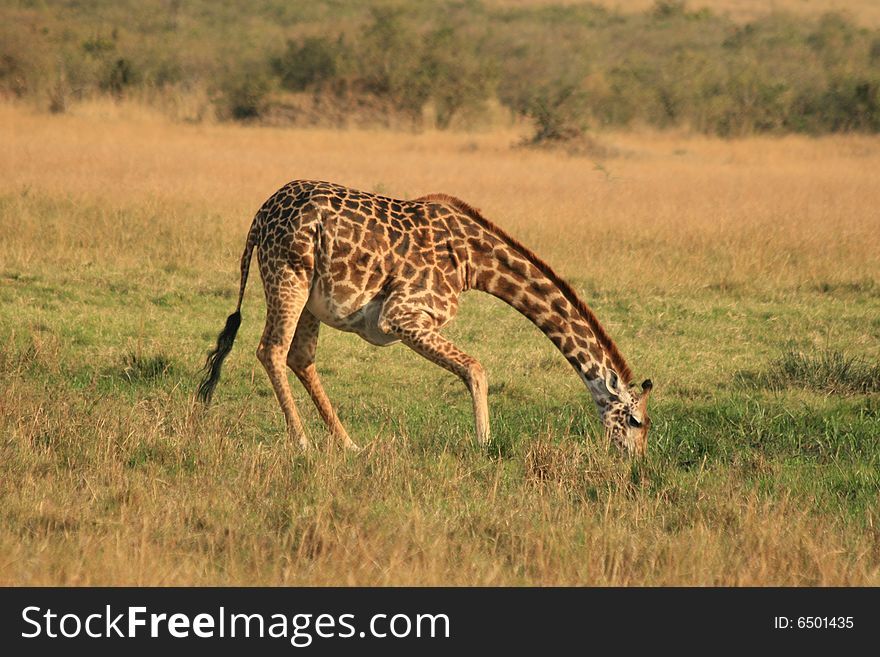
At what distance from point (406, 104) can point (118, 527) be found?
960 inches

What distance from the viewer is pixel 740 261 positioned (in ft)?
41.9

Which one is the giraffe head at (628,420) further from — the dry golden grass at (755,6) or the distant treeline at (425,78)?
the dry golden grass at (755,6)

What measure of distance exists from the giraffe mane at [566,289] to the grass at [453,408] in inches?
20.0

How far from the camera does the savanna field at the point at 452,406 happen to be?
4984 millimetres

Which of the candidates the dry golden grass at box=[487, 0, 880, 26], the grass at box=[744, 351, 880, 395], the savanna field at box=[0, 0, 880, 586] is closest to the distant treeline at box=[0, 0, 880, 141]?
the savanna field at box=[0, 0, 880, 586]

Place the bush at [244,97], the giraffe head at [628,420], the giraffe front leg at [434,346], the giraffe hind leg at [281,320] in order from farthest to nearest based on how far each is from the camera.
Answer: the bush at [244,97] → the giraffe hind leg at [281,320] → the giraffe front leg at [434,346] → the giraffe head at [628,420]

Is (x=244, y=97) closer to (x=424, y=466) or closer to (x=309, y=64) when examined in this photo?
(x=309, y=64)

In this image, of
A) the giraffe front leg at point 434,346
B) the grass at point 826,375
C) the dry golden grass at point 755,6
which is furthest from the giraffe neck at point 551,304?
the dry golden grass at point 755,6

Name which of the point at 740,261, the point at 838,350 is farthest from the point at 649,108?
the point at 838,350

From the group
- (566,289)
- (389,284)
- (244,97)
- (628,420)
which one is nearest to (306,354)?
(389,284)

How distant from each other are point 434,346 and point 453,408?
1036 millimetres

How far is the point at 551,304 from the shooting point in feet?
24.2

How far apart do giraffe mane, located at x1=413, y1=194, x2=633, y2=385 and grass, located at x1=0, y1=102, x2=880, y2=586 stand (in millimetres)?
508
